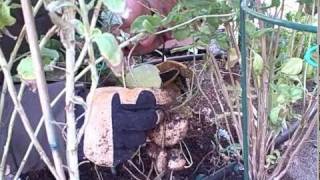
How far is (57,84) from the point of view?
3.91ft

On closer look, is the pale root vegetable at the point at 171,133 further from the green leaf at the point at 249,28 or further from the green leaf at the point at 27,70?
the green leaf at the point at 27,70

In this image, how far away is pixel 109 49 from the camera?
2.21 feet

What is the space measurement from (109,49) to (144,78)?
0.63 m

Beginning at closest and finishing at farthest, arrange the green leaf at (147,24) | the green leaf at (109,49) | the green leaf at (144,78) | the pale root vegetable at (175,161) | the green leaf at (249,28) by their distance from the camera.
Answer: the green leaf at (109,49), the green leaf at (147,24), the green leaf at (249,28), the green leaf at (144,78), the pale root vegetable at (175,161)

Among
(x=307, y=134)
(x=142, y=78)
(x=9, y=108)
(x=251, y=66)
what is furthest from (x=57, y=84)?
(x=307, y=134)

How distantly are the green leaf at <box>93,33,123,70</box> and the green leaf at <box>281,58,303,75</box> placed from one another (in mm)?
530

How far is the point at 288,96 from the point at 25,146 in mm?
590

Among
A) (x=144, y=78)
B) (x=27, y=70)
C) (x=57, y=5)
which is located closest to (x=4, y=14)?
(x=27, y=70)

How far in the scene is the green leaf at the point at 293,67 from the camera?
1104mm

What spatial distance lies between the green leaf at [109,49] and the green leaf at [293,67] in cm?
53

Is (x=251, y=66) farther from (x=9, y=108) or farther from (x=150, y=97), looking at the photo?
(x=9, y=108)

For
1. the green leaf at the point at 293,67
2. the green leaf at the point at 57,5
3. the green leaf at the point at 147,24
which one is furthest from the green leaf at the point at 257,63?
the green leaf at the point at 57,5

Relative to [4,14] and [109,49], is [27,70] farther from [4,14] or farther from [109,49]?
[109,49]

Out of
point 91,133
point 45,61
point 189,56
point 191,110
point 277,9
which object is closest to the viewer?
point 45,61
